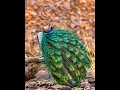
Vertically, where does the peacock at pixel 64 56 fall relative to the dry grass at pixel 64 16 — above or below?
below

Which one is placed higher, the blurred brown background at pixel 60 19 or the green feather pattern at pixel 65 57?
the blurred brown background at pixel 60 19

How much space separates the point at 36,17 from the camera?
139 inches

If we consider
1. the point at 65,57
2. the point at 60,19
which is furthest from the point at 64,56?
the point at 60,19

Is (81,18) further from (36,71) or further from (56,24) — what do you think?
(36,71)

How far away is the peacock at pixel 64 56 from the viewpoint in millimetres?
3471

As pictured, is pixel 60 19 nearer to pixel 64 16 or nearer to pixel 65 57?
pixel 64 16

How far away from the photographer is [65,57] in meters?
3.49

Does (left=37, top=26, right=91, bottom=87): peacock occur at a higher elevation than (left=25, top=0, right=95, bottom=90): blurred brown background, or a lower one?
lower

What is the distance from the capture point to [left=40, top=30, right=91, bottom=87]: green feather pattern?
3.47m

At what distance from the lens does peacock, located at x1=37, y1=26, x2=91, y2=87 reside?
11.4 ft

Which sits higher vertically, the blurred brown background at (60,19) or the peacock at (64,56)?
the blurred brown background at (60,19)

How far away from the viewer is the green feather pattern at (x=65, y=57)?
347 cm

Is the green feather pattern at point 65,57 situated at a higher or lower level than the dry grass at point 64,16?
lower

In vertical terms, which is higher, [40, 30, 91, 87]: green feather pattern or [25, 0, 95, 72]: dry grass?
[25, 0, 95, 72]: dry grass
